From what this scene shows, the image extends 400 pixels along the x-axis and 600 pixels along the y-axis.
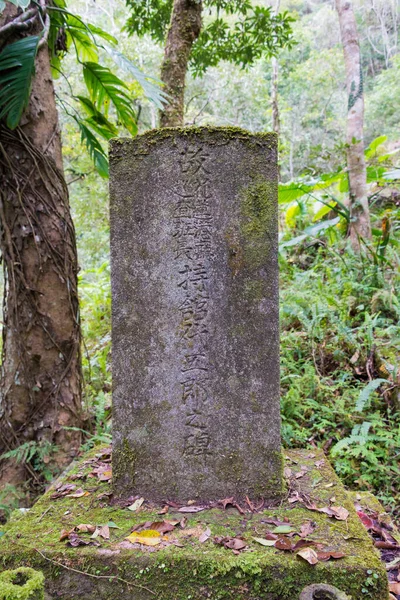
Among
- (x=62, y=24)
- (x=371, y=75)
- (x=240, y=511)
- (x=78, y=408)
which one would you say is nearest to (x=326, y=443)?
(x=240, y=511)

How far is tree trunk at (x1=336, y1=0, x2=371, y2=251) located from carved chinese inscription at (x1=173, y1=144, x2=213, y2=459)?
323 centimetres

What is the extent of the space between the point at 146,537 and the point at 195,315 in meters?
0.98

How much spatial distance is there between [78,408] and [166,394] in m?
1.33

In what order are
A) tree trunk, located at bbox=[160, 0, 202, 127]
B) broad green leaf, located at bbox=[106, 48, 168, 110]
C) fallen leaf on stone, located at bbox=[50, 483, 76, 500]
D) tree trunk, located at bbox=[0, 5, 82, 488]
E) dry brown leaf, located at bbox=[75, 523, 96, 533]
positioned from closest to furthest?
dry brown leaf, located at bbox=[75, 523, 96, 533] < fallen leaf on stone, located at bbox=[50, 483, 76, 500] < tree trunk, located at bbox=[0, 5, 82, 488] < broad green leaf, located at bbox=[106, 48, 168, 110] < tree trunk, located at bbox=[160, 0, 202, 127]

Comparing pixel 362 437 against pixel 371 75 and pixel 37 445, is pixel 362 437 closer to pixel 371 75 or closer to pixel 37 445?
pixel 37 445

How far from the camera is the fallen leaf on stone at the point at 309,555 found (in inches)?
64.1

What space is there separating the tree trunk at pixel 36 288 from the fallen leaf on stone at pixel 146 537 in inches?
54.7

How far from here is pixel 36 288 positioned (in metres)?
3.00

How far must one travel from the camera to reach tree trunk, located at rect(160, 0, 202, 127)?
444 centimetres

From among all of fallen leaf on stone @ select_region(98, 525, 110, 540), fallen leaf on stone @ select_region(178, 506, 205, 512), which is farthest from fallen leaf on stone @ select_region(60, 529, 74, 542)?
fallen leaf on stone @ select_region(178, 506, 205, 512)

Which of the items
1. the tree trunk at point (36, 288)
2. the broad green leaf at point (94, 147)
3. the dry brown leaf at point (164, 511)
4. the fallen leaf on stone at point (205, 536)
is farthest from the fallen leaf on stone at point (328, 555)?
the broad green leaf at point (94, 147)

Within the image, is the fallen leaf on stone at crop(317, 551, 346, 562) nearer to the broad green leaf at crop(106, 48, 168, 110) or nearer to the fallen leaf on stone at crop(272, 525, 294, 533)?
the fallen leaf on stone at crop(272, 525, 294, 533)

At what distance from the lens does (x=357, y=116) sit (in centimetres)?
512

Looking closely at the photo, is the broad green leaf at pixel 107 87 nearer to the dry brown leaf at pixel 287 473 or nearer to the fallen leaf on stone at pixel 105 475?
the fallen leaf on stone at pixel 105 475
